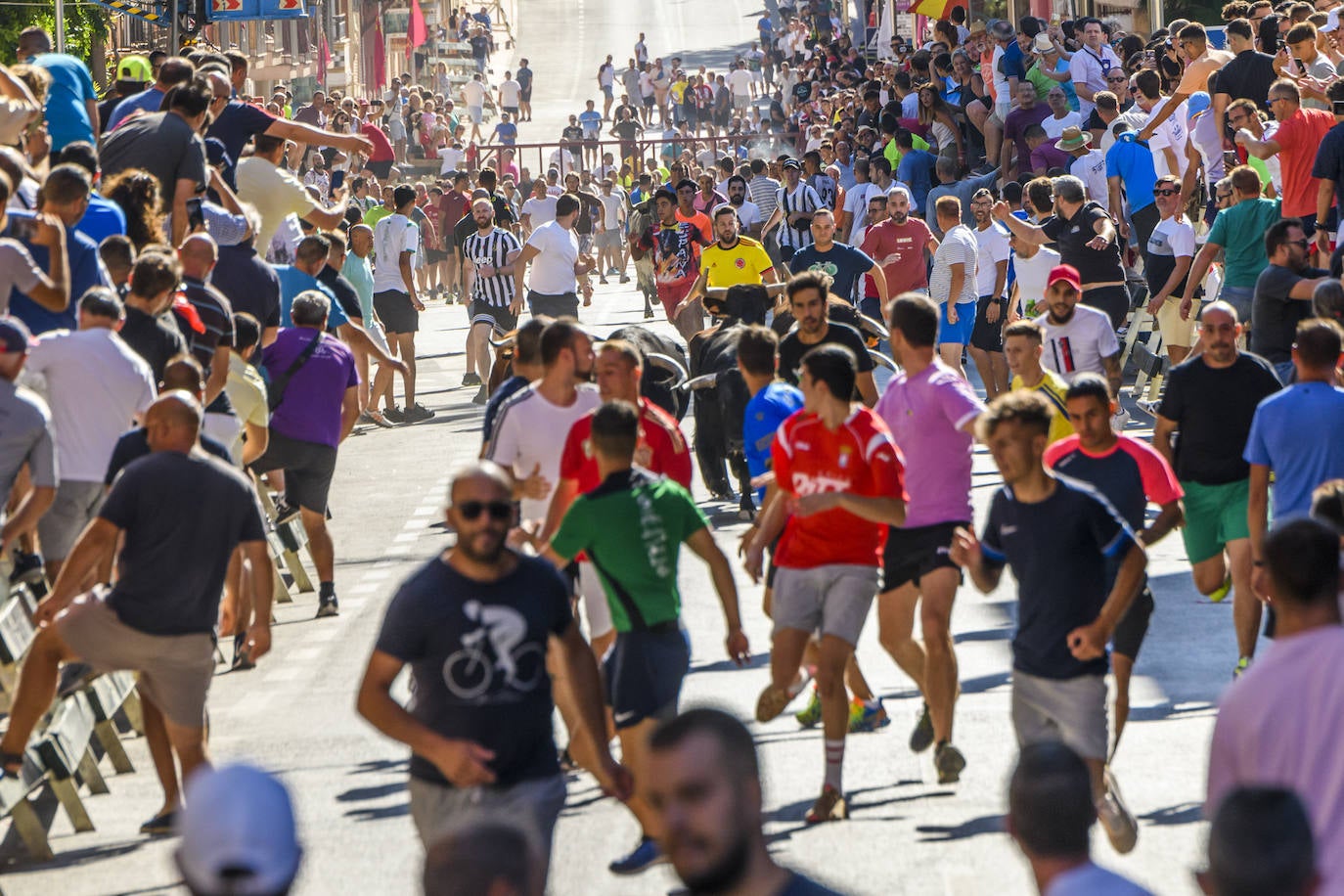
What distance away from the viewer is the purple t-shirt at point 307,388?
44.0 ft

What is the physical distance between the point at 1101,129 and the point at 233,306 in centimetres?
1233

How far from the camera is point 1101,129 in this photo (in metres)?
24.0

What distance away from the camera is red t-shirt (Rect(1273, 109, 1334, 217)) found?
15.7 metres

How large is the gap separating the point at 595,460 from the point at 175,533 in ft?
5.28

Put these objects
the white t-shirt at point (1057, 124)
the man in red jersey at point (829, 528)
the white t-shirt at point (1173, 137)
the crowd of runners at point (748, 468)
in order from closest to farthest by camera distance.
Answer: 1. the crowd of runners at point (748, 468)
2. the man in red jersey at point (829, 528)
3. the white t-shirt at point (1173, 137)
4. the white t-shirt at point (1057, 124)

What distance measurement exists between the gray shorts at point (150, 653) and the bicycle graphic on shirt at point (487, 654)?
2.54 metres

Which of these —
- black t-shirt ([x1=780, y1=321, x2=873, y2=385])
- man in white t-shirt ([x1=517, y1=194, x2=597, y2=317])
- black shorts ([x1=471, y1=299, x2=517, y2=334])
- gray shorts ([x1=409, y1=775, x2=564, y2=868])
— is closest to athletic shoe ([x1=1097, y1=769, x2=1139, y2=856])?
gray shorts ([x1=409, y1=775, x2=564, y2=868])

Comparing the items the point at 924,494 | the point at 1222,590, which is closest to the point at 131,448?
the point at 924,494

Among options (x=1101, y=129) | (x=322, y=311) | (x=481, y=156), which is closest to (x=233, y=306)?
(x=322, y=311)

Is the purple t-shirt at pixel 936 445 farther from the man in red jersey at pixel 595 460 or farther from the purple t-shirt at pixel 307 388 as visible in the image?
the purple t-shirt at pixel 307 388

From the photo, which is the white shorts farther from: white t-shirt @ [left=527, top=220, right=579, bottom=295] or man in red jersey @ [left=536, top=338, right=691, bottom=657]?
white t-shirt @ [left=527, top=220, right=579, bottom=295]

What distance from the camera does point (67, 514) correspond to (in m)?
10.6

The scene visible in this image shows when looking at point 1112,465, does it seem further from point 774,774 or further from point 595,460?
point 595,460

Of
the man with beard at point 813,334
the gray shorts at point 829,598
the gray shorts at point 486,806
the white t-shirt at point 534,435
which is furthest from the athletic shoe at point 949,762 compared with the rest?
the gray shorts at point 486,806
